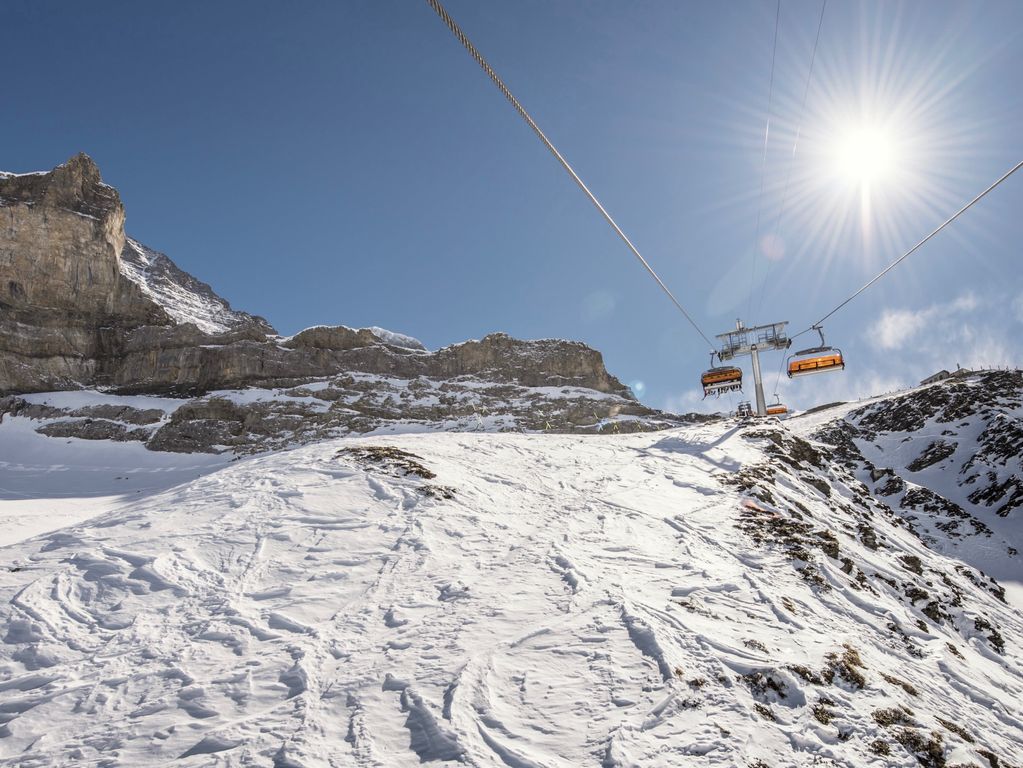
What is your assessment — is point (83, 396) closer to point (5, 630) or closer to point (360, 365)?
point (360, 365)

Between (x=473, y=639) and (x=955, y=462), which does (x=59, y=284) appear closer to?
(x=473, y=639)

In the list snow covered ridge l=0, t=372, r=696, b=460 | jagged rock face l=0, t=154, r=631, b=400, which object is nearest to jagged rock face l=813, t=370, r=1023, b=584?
snow covered ridge l=0, t=372, r=696, b=460

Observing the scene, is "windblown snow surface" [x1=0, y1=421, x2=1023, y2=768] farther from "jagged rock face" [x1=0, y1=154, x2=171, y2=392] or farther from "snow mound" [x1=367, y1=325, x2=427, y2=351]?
"snow mound" [x1=367, y1=325, x2=427, y2=351]

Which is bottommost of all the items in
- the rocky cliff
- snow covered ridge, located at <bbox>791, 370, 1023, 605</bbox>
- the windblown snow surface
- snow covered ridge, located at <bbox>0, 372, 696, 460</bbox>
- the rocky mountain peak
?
the windblown snow surface

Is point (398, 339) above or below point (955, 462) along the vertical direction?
above

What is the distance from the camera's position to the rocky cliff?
73938mm

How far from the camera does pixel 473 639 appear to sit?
5145 millimetres

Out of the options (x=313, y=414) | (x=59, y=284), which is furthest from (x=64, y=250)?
(x=313, y=414)

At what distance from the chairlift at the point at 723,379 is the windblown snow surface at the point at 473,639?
1601 cm

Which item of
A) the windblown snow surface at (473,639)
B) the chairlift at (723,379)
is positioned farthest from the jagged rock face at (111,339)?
the windblown snow surface at (473,639)

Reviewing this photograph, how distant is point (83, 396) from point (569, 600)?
89.7 m

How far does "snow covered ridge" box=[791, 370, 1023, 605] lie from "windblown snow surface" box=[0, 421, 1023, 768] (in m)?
19.7

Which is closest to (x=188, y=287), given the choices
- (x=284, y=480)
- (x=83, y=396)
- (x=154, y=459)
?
(x=83, y=396)

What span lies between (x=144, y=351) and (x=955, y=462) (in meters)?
105
